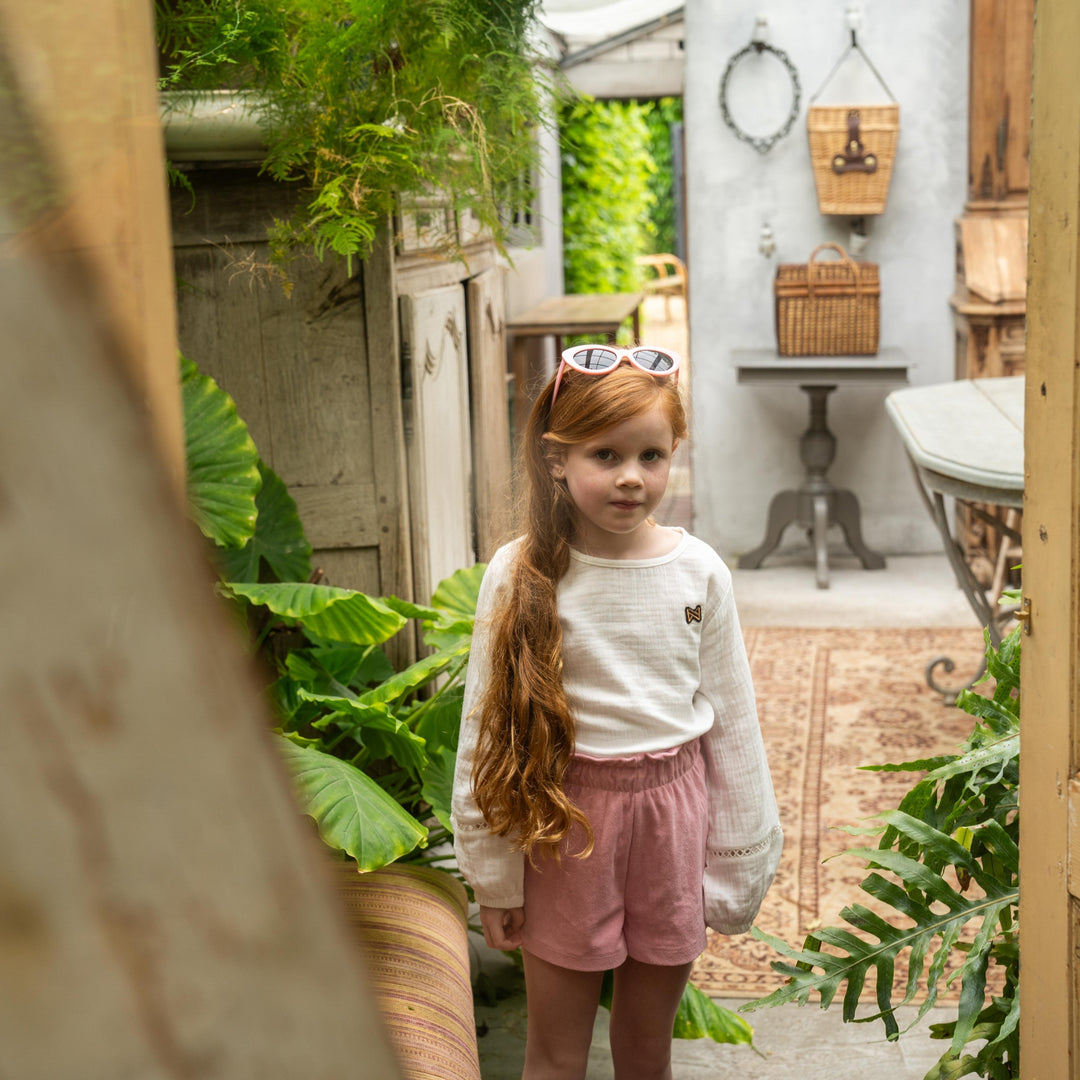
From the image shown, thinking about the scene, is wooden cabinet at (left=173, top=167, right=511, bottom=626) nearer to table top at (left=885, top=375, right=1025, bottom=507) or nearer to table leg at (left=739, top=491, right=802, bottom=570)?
table top at (left=885, top=375, right=1025, bottom=507)

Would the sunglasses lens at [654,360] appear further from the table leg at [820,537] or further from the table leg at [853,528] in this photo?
the table leg at [853,528]

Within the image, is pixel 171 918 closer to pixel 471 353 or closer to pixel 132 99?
pixel 132 99

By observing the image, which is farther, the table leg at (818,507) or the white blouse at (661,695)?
the table leg at (818,507)

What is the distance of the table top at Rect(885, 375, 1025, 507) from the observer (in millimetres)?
3480

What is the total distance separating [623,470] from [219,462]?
1.02 meters

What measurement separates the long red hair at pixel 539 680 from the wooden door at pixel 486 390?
1.61 meters

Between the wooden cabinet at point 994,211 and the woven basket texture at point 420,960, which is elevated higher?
the wooden cabinet at point 994,211

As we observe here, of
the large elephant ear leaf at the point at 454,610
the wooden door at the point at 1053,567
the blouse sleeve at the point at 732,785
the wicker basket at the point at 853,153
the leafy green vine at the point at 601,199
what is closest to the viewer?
the wooden door at the point at 1053,567

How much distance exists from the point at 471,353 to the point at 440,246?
676 mm

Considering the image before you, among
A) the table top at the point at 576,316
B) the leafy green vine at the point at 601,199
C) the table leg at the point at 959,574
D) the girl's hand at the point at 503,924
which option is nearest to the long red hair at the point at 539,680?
the girl's hand at the point at 503,924

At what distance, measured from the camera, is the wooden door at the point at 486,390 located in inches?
138

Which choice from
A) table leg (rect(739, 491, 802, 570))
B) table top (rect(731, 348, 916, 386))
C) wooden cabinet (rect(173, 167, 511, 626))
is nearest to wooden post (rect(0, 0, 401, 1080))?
wooden cabinet (rect(173, 167, 511, 626))

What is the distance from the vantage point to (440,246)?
2865mm

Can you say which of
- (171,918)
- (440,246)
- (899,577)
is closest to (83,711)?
(171,918)
